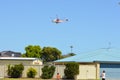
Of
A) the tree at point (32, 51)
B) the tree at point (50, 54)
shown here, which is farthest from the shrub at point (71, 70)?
the tree at point (50, 54)

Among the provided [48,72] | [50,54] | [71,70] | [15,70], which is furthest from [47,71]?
[50,54]

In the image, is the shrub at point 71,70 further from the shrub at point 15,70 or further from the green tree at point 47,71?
the shrub at point 15,70

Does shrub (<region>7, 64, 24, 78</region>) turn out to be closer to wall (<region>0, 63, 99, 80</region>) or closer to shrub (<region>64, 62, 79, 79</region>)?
wall (<region>0, 63, 99, 80</region>)

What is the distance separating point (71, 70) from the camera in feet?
176

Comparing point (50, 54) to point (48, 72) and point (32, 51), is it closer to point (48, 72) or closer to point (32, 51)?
point (32, 51)

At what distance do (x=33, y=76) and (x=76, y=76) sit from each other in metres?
5.49

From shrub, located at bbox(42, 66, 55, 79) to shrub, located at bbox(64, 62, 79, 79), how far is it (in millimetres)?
1695

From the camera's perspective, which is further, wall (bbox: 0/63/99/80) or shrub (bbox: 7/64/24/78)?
wall (bbox: 0/63/99/80)

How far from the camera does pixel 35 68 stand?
5512 cm

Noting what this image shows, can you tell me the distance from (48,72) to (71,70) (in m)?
2.96

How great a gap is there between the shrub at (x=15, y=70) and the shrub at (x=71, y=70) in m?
5.73

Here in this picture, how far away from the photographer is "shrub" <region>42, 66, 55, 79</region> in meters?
54.0

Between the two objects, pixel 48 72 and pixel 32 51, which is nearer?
pixel 48 72

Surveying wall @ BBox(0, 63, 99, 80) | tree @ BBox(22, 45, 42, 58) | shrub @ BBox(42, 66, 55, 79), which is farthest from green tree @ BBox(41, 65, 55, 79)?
tree @ BBox(22, 45, 42, 58)
